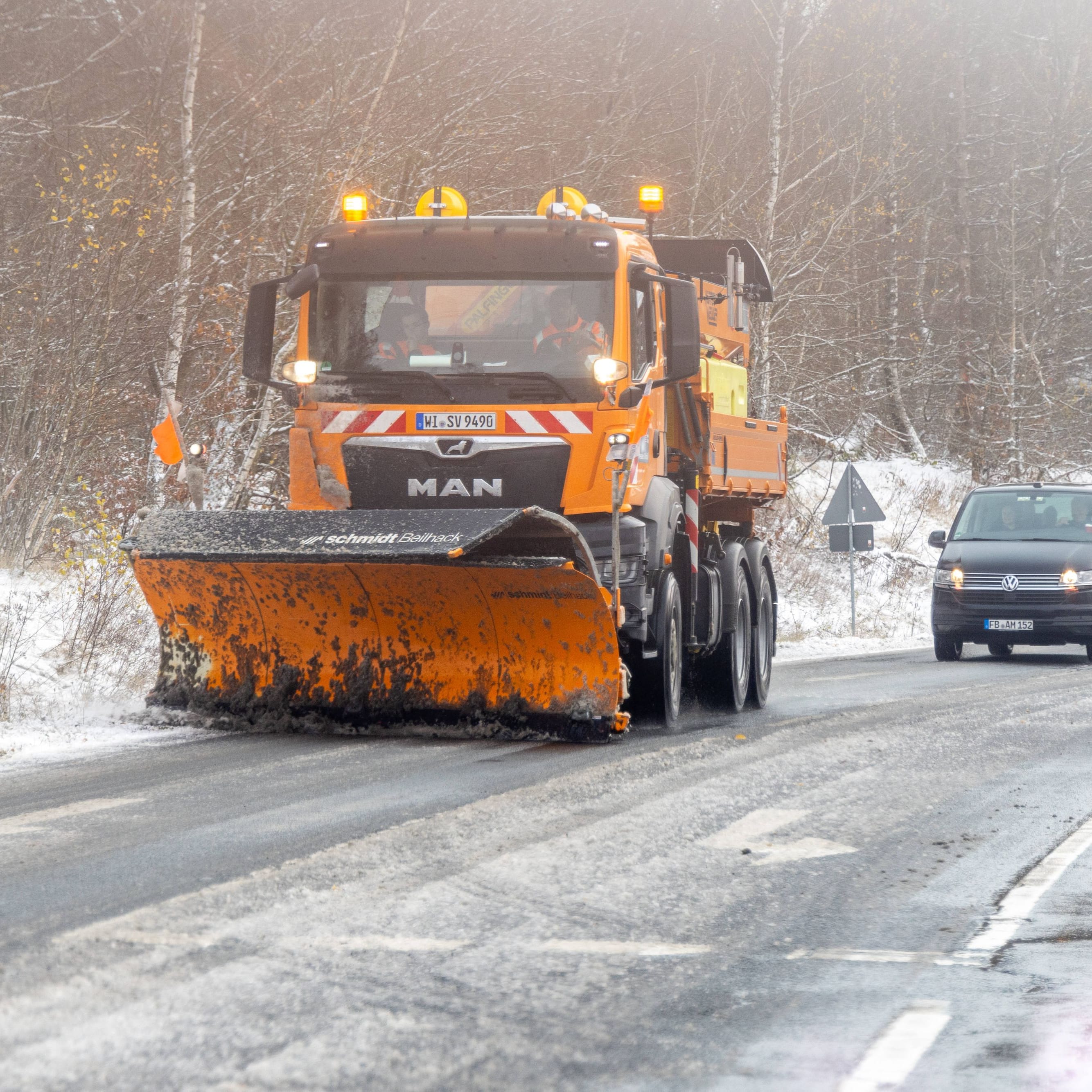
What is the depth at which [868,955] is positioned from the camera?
15.4ft

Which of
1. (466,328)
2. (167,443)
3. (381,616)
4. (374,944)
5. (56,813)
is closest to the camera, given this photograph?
(374,944)

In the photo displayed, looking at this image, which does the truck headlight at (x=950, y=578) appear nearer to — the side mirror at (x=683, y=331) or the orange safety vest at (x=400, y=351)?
the side mirror at (x=683, y=331)

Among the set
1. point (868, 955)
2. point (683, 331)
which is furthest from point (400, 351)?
point (868, 955)

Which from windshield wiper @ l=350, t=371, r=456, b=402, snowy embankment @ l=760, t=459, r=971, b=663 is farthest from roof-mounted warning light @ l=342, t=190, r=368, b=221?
snowy embankment @ l=760, t=459, r=971, b=663

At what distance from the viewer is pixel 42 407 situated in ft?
48.9

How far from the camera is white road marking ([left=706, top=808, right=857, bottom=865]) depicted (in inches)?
243

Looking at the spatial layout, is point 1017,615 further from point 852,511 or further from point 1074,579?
point 852,511

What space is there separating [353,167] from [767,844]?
46.0ft

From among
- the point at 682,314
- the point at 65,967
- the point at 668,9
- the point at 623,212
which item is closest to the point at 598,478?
the point at 682,314

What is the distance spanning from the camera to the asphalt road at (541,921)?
145 inches

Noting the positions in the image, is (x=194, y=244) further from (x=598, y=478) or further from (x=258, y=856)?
(x=258, y=856)

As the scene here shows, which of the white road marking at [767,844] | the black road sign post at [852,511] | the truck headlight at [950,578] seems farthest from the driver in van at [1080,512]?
the white road marking at [767,844]

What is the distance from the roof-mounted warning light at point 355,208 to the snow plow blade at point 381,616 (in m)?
2.14

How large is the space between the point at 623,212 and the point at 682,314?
48.0ft
